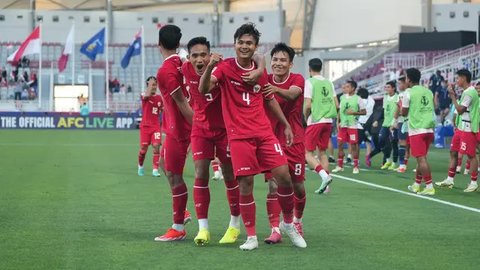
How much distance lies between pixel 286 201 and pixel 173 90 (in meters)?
1.51

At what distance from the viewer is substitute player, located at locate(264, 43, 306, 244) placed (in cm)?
926

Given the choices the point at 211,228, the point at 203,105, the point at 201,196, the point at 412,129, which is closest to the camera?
the point at 203,105

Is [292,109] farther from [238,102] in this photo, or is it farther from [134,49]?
[134,49]

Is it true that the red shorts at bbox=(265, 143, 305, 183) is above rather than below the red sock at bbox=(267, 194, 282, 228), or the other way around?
above

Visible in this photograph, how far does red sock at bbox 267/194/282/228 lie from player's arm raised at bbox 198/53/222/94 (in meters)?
1.47

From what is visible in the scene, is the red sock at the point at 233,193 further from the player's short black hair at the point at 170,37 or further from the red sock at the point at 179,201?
the player's short black hair at the point at 170,37

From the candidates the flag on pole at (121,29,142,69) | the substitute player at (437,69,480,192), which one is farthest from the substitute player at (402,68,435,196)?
the flag on pole at (121,29,142,69)

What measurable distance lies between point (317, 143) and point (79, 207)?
16.9 feet

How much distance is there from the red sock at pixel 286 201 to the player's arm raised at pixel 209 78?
1.19 metres

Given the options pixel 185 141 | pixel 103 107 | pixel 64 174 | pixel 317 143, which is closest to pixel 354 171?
pixel 317 143

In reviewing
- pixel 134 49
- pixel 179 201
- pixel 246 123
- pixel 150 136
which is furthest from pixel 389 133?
pixel 134 49

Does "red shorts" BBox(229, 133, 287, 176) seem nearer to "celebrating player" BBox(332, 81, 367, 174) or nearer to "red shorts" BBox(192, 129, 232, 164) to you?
"red shorts" BBox(192, 129, 232, 164)

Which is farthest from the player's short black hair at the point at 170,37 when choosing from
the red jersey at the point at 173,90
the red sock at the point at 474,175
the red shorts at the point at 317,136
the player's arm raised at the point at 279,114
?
the red sock at the point at 474,175

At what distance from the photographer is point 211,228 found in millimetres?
10234
